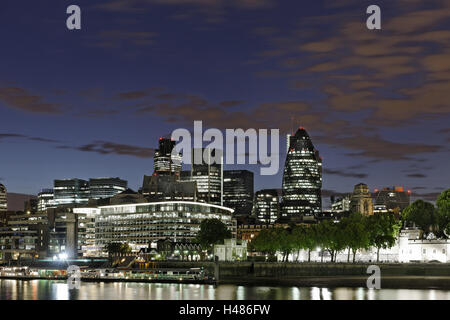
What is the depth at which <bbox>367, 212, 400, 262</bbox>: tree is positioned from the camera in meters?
168

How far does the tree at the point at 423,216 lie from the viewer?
192 metres

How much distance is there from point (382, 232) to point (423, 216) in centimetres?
2668

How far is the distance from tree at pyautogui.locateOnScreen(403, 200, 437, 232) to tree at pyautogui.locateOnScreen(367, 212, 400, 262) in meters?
21.9

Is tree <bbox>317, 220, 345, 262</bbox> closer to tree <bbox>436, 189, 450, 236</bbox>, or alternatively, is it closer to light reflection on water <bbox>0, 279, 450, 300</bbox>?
tree <bbox>436, 189, 450, 236</bbox>

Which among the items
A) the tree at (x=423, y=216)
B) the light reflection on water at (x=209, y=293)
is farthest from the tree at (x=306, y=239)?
the light reflection on water at (x=209, y=293)

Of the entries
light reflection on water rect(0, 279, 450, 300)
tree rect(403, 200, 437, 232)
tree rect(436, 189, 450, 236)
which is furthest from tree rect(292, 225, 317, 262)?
light reflection on water rect(0, 279, 450, 300)

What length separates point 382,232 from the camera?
170m

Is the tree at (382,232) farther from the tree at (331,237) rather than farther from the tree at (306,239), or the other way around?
the tree at (306,239)

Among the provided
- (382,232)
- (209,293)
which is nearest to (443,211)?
(382,232)

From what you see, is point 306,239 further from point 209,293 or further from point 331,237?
point 209,293

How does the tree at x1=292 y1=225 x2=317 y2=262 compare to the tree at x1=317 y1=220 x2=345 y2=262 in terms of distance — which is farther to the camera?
the tree at x1=292 y1=225 x2=317 y2=262

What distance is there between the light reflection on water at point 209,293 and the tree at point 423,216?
6622 centimetres
